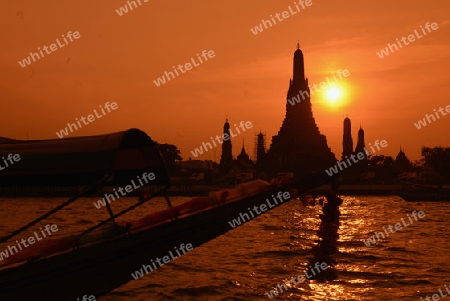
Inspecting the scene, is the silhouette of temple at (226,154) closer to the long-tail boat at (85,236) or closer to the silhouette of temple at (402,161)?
the silhouette of temple at (402,161)

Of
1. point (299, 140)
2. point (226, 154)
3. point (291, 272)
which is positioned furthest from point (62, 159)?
point (226, 154)

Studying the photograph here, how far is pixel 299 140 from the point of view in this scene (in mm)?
97500

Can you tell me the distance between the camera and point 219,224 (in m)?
9.52

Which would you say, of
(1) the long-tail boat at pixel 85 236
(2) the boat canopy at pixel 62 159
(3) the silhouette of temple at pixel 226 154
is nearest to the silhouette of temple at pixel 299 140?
(3) the silhouette of temple at pixel 226 154

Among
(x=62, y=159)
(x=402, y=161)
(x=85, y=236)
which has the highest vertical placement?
(x=62, y=159)

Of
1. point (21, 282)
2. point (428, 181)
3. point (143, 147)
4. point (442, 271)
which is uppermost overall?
point (143, 147)

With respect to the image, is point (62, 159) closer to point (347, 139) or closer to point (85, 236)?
point (85, 236)

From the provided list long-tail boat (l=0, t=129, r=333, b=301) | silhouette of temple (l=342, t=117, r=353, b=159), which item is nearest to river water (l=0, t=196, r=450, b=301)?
long-tail boat (l=0, t=129, r=333, b=301)

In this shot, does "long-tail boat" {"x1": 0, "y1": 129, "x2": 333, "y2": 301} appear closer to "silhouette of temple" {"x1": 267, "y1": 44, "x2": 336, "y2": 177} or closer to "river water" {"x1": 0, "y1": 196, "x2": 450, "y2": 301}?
"river water" {"x1": 0, "y1": 196, "x2": 450, "y2": 301}

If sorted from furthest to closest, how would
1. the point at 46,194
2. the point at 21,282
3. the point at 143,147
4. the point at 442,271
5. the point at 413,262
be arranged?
1. the point at 46,194
2. the point at 413,262
3. the point at 442,271
4. the point at 143,147
5. the point at 21,282

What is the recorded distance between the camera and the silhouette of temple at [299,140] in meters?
94.9

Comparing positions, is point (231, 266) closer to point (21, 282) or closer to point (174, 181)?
point (21, 282)

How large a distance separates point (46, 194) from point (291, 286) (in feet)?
220

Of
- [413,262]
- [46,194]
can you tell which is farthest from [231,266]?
[46,194]
